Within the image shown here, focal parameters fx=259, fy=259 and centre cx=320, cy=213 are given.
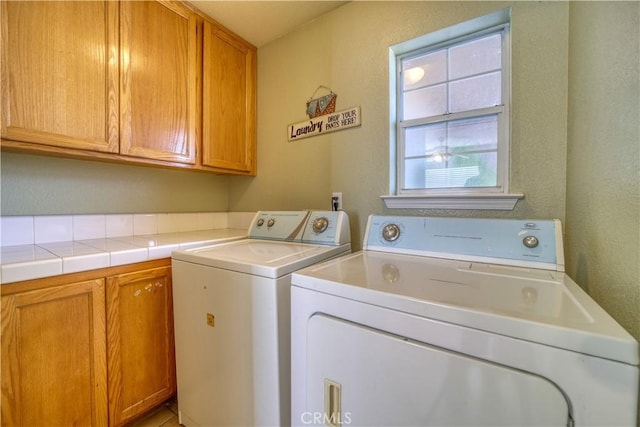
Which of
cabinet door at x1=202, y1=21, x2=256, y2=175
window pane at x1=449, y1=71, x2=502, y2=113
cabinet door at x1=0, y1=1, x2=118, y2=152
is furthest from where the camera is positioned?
cabinet door at x1=202, y1=21, x2=256, y2=175

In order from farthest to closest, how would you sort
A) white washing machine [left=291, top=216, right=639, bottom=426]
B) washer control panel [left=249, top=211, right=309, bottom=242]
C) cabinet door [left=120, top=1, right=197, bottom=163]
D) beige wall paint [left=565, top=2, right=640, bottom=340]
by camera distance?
washer control panel [left=249, top=211, right=309, bottom=242] < cabinet door [left=120, top=1, right=197, bottom=163] < beige wall paint [left=565, top=2, right=640, bottom=340] < white washing machine [left=291, top=216, right=639, bottom=426]

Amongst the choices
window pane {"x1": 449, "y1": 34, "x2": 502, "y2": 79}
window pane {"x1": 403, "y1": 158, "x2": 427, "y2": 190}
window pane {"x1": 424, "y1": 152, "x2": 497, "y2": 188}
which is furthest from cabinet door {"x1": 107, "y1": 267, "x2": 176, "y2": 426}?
window pane {"x1": 449, "y1": 34, "x2": 502, "y2": 79}

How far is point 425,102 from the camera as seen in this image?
1513mm

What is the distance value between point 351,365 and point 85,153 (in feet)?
5.13

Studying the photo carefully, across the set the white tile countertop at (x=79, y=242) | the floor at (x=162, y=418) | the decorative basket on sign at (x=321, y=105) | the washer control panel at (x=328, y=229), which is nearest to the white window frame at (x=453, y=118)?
the washer control panel at (x=328, y=229)

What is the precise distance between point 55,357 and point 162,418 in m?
0.70

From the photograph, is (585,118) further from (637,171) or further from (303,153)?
(303,153)

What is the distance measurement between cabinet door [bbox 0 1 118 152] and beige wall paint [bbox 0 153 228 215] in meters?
0.38

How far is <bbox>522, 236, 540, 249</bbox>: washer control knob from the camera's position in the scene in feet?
3.28

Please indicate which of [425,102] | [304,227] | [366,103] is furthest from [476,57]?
[304,227]

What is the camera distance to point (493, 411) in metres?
0.57

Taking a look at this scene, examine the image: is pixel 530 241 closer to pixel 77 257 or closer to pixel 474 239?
pixel 474 239

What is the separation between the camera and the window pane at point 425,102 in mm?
1458

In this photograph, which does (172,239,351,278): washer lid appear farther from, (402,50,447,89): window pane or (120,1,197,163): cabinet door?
(402,50,447,89): window pane
